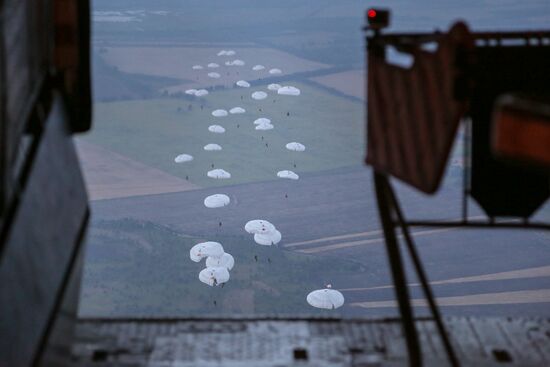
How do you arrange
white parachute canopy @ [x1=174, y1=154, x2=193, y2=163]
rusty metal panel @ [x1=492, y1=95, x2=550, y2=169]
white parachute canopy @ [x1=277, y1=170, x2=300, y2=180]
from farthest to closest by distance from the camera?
white parachute canopy @ [x1=174, y1=154, x2=193, y2=163], white parachute canopy @ [x1=277, y1=170, x2=300, y2=180], rusty metal panel @ [x1=492, y1=95, x2=550, y2=169]

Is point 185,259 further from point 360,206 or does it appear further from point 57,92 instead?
point 57,92

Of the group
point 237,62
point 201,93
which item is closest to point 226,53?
point 237,62

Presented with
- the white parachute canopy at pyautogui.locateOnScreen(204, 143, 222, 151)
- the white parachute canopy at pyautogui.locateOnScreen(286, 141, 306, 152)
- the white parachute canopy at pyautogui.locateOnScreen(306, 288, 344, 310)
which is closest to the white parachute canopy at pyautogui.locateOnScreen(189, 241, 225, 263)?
the white parachute canopy at pyautogui.locateOnScreen(306, 288, 344, 310)

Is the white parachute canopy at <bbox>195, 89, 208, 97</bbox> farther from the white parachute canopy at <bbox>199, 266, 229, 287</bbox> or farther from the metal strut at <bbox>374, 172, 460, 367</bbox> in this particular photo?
the metal strut at <bbox>374, 172, 460, 367</bbox>

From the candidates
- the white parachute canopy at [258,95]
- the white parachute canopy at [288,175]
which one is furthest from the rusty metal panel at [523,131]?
the white parachute canopy at [258,95]

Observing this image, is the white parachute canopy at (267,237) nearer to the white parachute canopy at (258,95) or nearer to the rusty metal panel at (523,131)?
the rusty metal panel at (523,131)

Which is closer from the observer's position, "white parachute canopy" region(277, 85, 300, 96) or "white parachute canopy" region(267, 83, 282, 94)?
"white parachute canopy" region(277, 85, 300, 96)

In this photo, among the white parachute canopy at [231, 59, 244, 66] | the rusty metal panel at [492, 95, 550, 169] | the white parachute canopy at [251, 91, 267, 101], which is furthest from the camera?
the white parachute canopy at [231, 59, 244, 66]
